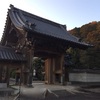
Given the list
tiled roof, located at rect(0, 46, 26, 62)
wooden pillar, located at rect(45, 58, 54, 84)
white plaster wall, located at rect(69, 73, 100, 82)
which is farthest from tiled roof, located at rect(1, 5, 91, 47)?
white plaster wall, located at rect(69, 73, 100, 82)

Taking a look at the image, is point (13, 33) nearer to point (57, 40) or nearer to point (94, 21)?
point (57, 40)

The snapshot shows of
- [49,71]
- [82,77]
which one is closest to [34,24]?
[49,71]

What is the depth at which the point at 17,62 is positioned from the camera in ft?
55.5

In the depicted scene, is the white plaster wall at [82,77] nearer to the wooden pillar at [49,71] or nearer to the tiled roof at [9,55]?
the wooden pillar at [49,71]

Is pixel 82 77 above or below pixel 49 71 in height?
below

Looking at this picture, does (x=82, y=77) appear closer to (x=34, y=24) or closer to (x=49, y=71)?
(x=49, y=71)

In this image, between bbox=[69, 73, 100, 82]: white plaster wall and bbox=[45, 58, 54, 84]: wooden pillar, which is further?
bbox=[69, 73, 100, 82]: white plaster wall

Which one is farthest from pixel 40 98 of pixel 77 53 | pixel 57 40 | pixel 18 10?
pixel 77 53

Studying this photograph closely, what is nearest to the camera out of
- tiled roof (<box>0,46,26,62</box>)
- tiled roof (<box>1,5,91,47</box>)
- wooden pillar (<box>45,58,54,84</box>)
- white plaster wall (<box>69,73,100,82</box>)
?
tiled roof (<box>0,46,26,62</box>)

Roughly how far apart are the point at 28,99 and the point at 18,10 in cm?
1211

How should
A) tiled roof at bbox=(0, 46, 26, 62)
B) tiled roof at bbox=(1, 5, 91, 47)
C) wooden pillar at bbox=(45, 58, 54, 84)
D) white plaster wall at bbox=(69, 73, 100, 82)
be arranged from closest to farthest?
tiled roof at bbox=(0, 46, 26, 62) → tiled roof at bbox=(1, 5, 91, 47) → wooden pillar at bbox=(45, 58, 54, 84) → white plaster wall at bbox=(69, 73, 100, 82)

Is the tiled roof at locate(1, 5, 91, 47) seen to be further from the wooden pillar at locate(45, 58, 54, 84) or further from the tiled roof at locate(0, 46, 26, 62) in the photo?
the wooden pillar at locate(45, 58, 54, 84)

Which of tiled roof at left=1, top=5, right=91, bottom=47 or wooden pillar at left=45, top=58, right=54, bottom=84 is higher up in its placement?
tiled roof at left=1, top=5, right=91, bottom=47

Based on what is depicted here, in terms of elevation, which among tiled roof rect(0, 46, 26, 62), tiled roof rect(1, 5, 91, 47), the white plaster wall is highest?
tiled roof rect(1, 5, 91, 47)
